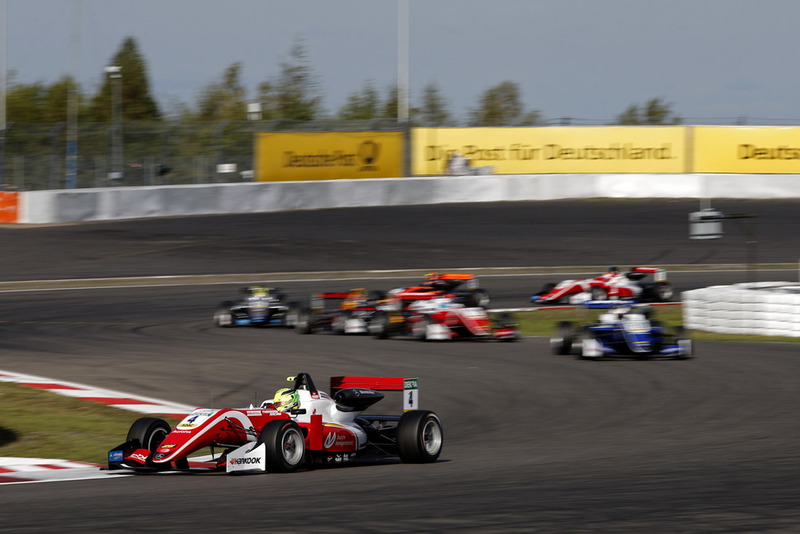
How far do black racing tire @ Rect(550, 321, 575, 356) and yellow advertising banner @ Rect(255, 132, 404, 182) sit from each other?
80.0 feet

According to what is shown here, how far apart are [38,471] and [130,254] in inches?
893

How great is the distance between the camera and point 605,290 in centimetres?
2258

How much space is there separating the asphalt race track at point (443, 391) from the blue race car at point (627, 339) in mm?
320

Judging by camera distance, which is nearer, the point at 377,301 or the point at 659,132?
the point at 377,301

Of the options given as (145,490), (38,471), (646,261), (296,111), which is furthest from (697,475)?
(296,111)

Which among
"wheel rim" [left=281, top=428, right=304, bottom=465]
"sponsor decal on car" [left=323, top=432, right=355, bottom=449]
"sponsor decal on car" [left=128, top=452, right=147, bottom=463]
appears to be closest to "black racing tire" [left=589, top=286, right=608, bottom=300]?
"sponsor decal on car" [left=323, top=432, right=355, bottom=449]

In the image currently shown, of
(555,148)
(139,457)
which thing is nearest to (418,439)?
(139,457)

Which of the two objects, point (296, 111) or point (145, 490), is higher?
point (296, 111)

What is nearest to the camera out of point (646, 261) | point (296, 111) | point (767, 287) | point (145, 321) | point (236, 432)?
point (236, 432)

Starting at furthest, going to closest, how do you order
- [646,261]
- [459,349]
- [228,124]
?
[228,124] < [646,261] < [459,349]

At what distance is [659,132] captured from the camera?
40.5m

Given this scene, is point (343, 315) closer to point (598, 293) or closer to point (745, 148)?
point (598, 293)

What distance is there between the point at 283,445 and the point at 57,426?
3.79m

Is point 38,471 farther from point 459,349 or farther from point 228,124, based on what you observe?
point 228,124
